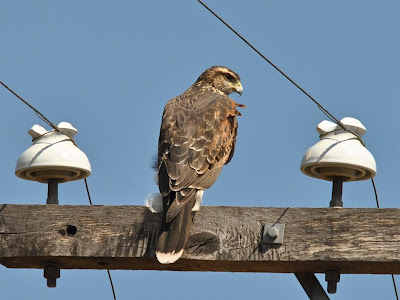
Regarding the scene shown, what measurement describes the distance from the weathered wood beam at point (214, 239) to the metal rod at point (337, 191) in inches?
9.5

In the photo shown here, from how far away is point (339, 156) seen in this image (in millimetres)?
5703

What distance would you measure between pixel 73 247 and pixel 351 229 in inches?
63.2

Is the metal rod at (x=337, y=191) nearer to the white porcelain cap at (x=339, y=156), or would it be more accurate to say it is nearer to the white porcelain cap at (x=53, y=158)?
the white porcelain cap at (x=339, y=156)

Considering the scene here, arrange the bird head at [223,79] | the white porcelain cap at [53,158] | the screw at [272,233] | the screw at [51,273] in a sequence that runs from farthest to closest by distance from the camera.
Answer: the bird head at [223,79], the white porcelain cap at [53,158], the screw at [51,273], the screw at [272,233]

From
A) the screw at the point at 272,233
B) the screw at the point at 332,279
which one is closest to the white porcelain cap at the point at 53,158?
the screw at the point at 272,233

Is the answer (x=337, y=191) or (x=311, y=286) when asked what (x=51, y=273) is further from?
(x=337, y=191)

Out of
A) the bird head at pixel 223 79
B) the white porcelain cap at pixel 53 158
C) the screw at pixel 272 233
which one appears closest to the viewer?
the screw at pixel 272 233

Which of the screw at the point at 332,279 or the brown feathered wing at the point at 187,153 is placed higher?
the brown feathered wing at the point at 187,153

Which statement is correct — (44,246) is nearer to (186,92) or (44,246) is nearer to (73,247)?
(73,247)

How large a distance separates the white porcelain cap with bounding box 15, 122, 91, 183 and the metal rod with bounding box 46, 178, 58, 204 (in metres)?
0.03

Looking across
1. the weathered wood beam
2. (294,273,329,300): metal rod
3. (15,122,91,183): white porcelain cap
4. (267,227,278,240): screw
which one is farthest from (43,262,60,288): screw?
(294,273,329,300): metal rod

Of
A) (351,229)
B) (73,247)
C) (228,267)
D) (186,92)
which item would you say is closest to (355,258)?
(351,229)

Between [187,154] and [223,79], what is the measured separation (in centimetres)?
291

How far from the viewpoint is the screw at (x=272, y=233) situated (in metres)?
A: 5.54
